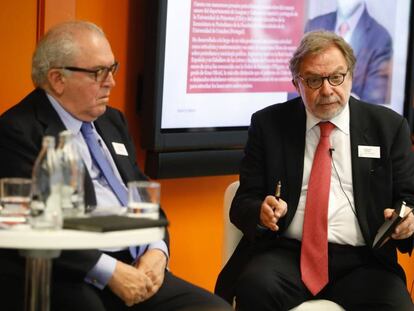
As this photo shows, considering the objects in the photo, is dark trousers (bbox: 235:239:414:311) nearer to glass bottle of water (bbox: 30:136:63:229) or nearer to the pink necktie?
the pink necktie

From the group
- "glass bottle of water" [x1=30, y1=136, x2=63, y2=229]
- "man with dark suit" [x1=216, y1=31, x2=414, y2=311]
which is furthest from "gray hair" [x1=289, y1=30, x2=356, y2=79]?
"glass bottle of water" [x1=30, y1=136, x2=63, y2=229]

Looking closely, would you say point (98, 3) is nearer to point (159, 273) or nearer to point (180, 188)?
point (180, 188)

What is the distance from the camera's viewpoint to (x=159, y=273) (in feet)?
11.0

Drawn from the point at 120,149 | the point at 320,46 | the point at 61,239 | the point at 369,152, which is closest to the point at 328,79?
the point at 320,46

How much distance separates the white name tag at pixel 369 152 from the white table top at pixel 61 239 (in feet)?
4.95

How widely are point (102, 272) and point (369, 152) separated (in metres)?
1.35

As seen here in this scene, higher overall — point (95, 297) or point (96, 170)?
point (96, 170)

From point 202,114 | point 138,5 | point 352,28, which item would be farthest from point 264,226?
point 352,28

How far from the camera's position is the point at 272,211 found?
3645mm

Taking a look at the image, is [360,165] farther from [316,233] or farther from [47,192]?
[47,192]

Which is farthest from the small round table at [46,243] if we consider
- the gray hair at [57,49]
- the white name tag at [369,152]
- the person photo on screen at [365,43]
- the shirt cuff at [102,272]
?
the person photo on screen at [365,43]

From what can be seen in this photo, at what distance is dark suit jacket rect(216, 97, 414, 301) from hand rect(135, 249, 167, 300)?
1.69 feet

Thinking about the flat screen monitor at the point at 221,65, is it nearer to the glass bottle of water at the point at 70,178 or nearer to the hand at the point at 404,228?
the hand at the point at 404,228

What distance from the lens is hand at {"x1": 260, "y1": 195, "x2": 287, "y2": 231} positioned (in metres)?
3.64
